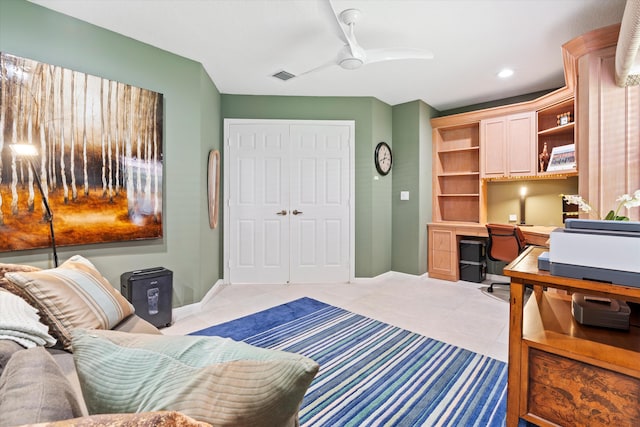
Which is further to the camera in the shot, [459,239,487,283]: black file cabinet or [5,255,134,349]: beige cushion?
[459,239,487,283]: black file cabinet

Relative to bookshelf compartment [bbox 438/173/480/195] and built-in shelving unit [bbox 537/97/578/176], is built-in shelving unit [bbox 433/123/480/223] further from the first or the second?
built-in shelving unit [bbox 537/97/578/176]

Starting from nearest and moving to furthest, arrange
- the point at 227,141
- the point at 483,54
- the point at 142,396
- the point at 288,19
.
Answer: the point at 142,396, the point at 288,19, the point at 483,54, the point at 227,141

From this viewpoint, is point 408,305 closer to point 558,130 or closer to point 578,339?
point 578,339

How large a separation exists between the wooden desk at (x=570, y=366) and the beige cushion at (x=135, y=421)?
1422mm

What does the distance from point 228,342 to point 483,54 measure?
11.6 ft

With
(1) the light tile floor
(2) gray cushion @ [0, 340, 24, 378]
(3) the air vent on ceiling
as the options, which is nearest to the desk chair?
(1) the light tile floor

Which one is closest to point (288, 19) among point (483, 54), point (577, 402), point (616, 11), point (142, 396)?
point (483, 54)

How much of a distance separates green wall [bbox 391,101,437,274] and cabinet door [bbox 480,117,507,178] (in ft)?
2.48

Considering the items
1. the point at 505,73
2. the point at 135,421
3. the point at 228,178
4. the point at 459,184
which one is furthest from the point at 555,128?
the point at 135,421

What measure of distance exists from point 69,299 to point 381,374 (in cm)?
182

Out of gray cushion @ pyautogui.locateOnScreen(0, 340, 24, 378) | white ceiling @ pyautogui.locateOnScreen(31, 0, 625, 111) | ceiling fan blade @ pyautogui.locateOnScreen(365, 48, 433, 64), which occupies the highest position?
white ceiling @ pyautogui.locateOnScreen(31, 0, 625, 111)

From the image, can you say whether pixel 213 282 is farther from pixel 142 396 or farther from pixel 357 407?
pixel 142 396

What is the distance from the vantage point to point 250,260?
419 cm

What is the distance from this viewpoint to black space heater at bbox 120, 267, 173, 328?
8.13 feet
